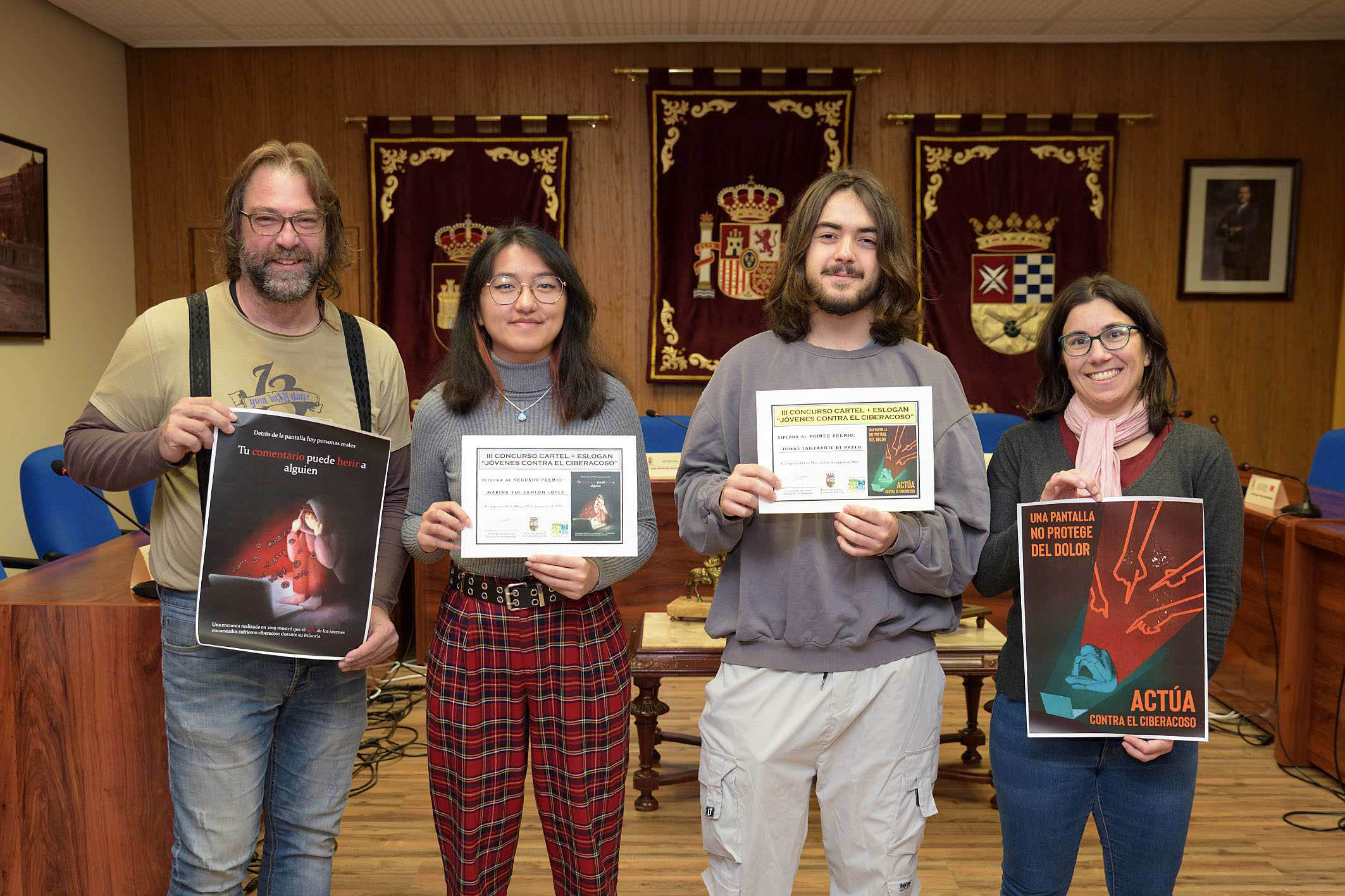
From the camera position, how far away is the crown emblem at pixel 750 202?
18.0ft

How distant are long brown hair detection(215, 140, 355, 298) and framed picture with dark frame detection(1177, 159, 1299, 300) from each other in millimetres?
5349

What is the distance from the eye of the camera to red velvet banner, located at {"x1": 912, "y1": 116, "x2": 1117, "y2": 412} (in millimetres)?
5477

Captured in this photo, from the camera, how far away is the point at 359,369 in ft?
5.46

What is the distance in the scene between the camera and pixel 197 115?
559cm

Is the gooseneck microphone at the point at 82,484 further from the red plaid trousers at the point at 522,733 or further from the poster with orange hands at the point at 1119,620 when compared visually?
the poster with orange hands at the point at 1119,620

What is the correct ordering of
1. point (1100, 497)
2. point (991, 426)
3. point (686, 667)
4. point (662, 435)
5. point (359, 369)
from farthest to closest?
point (991, 426), point (662, 435), point (686, 667), point (359, 369), point (1100, 497)

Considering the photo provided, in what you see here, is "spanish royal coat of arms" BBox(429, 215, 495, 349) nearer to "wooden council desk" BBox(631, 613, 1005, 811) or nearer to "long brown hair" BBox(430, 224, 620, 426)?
"wooden council desk" BBox(631, 613, 1005, 811)

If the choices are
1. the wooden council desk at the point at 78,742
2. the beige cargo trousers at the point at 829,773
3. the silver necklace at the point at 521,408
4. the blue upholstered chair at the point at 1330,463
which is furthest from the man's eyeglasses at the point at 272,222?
the blue upholstered chair at the point at 1330,463

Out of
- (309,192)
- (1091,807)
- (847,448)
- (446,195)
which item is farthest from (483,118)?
(1091,807)

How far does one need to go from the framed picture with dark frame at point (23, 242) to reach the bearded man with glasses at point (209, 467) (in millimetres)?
3639

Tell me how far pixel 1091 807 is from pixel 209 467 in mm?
1512

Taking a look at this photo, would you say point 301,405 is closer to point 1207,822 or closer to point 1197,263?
point 1207,822

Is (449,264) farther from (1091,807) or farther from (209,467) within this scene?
(1091,807)

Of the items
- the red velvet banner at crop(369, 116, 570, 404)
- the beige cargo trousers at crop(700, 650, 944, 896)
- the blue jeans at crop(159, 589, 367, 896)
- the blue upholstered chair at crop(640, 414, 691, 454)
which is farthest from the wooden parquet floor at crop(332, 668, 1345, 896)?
the red velvet banner at crop(369, 116, 570, 404)
